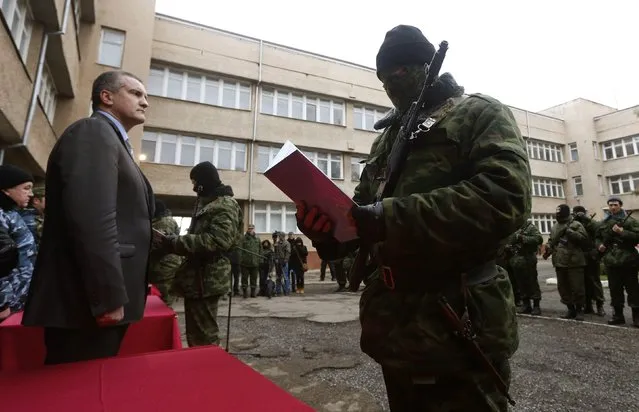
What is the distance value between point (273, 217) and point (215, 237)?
15.9 metres

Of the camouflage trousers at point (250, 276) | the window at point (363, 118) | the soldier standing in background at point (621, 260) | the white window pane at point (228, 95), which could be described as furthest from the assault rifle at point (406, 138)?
the window at point (363, 118)

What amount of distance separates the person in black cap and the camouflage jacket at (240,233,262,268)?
6140 millimetres

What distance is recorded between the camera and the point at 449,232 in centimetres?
105

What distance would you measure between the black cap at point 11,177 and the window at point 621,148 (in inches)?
1511

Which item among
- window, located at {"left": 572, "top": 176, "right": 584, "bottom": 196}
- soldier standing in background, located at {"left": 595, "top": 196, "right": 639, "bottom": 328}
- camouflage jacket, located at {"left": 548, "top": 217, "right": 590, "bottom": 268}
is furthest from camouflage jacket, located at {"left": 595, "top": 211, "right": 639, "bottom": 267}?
window, located at {"left": 572, "top": 176, "right": 584, "bottom": 196}

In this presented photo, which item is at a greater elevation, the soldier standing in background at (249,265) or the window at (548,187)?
the window at (548,187)

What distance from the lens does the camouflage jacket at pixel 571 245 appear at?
5949mm

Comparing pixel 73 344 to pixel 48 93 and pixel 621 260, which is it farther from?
pixel 48 93

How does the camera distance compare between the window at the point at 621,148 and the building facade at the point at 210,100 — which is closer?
the building facade at the point at 210,100

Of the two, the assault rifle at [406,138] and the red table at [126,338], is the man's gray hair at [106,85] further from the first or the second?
the assault rifle at [406,138]

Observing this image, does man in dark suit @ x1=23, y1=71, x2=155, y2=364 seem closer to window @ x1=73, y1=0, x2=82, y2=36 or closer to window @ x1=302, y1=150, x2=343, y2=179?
window @ x1=73, y1=0, x2=82, y2=36

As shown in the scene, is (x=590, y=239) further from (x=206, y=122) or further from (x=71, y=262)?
(x=206, y=122)

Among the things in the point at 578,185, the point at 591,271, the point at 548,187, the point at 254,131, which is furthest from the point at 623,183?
the point at 591,271

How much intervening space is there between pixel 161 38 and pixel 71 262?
62.9ft
